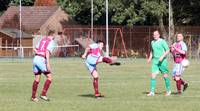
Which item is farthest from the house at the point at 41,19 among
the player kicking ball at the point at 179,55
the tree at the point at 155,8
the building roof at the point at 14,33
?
the player kicking ball at the point at 179,55

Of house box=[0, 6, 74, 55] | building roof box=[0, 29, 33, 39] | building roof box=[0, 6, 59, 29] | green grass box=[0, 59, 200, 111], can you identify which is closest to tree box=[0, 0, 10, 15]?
house box=[0, 6, 74, 55]

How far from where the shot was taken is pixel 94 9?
6888cm

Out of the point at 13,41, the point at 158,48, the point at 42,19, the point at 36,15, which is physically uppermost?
the point at 36,15

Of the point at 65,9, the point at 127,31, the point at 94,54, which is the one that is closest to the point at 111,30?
the point at 127,31

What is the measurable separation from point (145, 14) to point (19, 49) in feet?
46.4

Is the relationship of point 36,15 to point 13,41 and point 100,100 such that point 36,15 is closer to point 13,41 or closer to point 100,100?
point 13,41

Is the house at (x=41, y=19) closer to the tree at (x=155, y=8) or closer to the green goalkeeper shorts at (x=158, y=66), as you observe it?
the tree at (x=155, y=8)

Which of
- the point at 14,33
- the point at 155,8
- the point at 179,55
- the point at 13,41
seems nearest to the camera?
the point at 179,55

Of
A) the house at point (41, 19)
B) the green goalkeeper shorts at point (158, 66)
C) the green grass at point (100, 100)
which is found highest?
the house at point (41, 19)

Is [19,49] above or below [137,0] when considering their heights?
below

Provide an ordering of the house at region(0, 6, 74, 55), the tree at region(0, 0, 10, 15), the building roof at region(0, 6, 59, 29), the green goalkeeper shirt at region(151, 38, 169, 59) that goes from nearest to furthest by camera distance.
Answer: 1. the green goalkeeper shirt at region(151, 38, 169, 59)
2. the house at region(0, 6, 74, 55)
3. the building roof at region(0, 6, 59, 29)
4. the tree at region(0, 0, 10, 15)

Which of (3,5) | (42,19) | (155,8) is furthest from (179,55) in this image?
(3,5)

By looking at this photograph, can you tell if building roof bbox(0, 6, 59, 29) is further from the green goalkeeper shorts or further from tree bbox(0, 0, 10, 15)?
the green goalkeeper shorts

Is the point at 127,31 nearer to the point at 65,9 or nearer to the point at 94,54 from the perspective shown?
the point at 65,9
